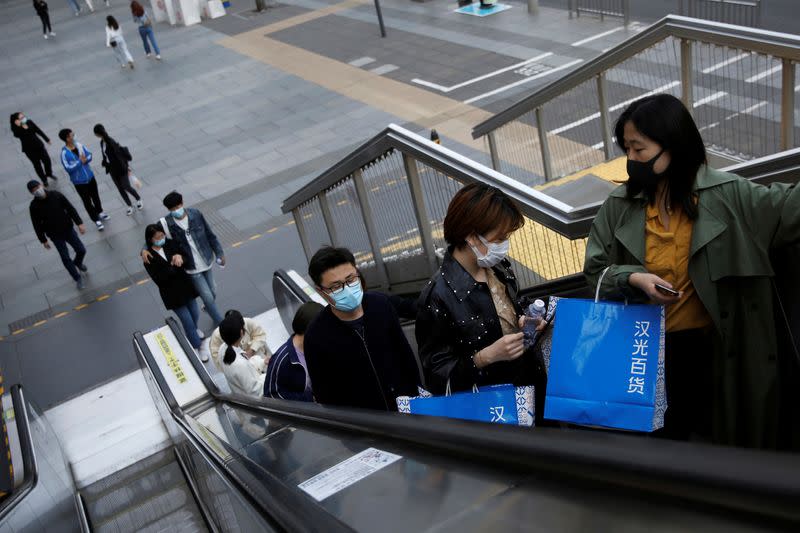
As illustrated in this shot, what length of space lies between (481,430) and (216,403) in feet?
12.8

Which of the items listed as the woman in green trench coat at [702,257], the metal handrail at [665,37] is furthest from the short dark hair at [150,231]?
the woman in green trench coat at [702,257]

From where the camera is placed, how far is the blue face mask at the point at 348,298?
3.30m

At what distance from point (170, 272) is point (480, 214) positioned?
19.6 feet

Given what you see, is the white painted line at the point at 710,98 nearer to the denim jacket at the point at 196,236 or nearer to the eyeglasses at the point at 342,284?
the eyeglasses at the point at 342,284

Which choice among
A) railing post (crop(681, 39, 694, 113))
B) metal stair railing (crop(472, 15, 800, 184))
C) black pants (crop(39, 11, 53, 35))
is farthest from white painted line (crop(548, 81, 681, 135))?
black pants (crop(39, 11, 53, 35))

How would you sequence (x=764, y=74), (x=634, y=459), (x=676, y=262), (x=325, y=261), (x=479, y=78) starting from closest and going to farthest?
(x=634, y=459) < (x=676, y=262) < (x=325, y=261) < (x=764, y=74) < (x=479, y=78)

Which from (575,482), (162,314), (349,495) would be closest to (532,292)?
(349,495)

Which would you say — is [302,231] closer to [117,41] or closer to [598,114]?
[598,114]

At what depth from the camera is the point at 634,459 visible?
→ 125 cm

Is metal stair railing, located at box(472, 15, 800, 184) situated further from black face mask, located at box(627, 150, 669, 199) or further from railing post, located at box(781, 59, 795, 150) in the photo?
black face mask, located at box(627, 150, 669, 199)

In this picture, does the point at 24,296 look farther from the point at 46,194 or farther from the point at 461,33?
the point at 461,33

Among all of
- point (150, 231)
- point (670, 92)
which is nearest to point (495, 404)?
point (670, 92)

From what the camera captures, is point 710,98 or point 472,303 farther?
point 710,98

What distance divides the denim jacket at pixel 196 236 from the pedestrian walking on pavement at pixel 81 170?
4259 mm
